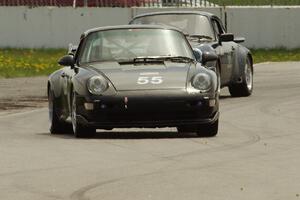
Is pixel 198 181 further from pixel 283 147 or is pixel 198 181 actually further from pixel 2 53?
pixel 2 53

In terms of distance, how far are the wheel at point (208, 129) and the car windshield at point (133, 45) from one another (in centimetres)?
126

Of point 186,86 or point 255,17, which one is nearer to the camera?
point 186,86

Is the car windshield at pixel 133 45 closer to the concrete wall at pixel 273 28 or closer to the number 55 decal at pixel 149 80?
the number 55 decal at pixel 149 80

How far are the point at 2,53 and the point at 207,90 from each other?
22435mm

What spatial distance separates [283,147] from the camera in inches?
523

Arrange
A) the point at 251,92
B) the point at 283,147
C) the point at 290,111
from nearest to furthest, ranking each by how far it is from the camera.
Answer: the point at 283,147, the point at 290,111, the point at 251,92

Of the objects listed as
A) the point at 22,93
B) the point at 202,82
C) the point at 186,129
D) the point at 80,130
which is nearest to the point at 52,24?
the point at 22,93

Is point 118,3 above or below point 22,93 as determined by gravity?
below

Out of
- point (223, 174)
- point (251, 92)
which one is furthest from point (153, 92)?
point (251, 92)

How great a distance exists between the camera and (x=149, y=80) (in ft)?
47.6

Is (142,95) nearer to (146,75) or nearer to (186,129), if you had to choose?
(146,75)

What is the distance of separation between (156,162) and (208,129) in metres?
3.01

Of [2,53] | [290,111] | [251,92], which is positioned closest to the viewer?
[290,111]

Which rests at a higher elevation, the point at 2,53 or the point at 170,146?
the point at 170,146
